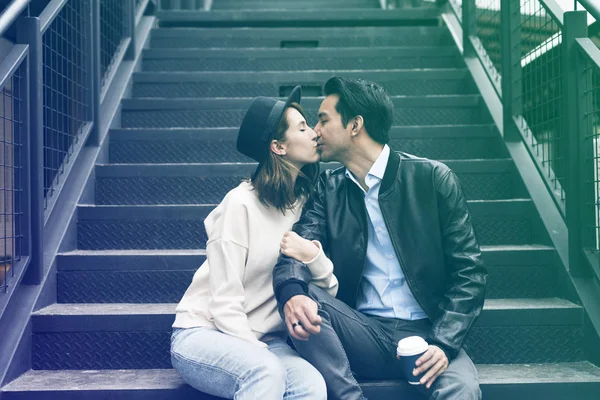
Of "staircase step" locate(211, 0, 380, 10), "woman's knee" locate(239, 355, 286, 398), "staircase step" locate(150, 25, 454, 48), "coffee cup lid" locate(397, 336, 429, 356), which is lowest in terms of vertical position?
"woman's knee" locate(239, 355, 286, 398)

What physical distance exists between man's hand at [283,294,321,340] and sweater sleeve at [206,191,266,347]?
0.14 m

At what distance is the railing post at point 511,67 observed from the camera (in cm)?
321

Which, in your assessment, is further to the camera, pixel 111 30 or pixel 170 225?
pixel 111 30

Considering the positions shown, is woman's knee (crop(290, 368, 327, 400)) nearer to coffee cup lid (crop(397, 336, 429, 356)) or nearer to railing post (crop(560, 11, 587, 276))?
coffee cup lid (crop(397, 336, 429, 356))

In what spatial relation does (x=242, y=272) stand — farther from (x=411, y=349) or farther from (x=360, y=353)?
(x=411, y=349)

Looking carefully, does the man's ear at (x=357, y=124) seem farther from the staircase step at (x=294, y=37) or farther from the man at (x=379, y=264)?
the staircase step at (x=294, y=37)

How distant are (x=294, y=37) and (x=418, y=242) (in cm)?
308

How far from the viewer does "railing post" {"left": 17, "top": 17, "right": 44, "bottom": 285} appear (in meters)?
2.43

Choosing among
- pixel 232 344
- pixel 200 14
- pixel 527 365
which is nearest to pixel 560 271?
pixel 527 365

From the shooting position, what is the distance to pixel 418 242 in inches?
81.7

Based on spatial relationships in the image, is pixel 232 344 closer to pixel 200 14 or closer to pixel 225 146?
pixel 225 146

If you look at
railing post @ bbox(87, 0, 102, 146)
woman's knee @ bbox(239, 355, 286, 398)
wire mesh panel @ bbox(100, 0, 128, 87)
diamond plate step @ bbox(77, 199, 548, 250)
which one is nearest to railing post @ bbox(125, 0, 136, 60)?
wire mesh panel @ bbox(100, 0, 128, 87)

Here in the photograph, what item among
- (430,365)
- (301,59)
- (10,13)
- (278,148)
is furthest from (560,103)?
(10,13)

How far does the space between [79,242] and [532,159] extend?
2.18 metres
